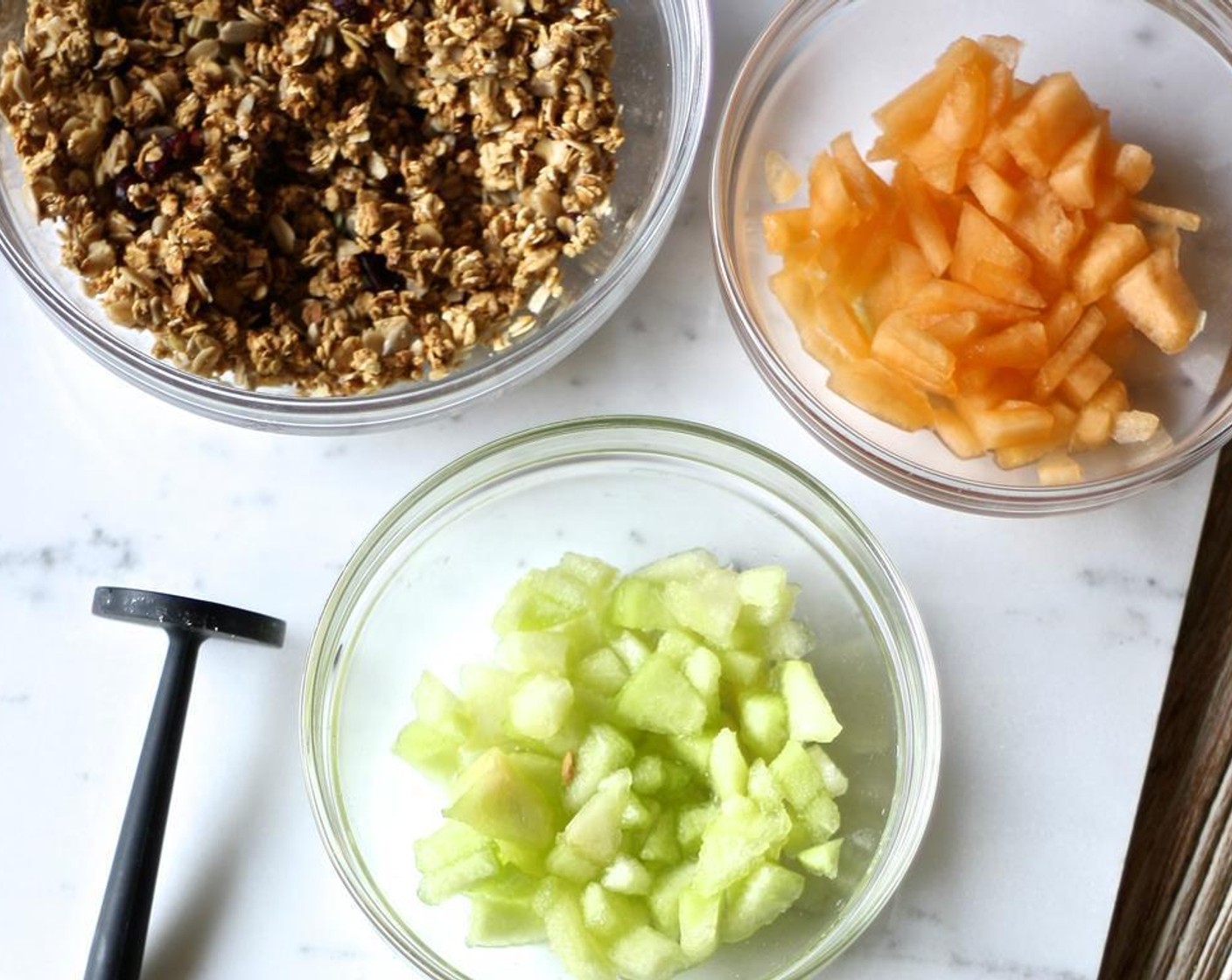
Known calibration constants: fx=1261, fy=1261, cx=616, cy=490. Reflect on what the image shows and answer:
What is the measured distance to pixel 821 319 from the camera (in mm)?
1323

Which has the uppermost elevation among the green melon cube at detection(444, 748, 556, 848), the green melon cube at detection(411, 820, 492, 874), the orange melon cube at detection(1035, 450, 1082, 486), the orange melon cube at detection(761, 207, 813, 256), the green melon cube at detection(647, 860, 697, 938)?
the orange melon cube at detection(761, 207, 813, 256)

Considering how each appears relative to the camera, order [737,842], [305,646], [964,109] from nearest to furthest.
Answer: [737,842] → [964,109] → [305,646]

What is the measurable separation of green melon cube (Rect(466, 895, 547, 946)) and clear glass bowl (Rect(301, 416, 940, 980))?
0.05 meters

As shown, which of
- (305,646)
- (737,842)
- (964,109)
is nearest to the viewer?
(737,842)

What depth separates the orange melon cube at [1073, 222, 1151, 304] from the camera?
1.27 m

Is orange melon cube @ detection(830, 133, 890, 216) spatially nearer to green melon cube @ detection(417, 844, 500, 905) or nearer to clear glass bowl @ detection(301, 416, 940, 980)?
clear glass bowl @ detection(301, 416, 940, 980)

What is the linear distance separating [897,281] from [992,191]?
0.42 ft

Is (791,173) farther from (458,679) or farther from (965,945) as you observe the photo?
(965,945)

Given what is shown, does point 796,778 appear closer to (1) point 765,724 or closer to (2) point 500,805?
(1) point 765,724

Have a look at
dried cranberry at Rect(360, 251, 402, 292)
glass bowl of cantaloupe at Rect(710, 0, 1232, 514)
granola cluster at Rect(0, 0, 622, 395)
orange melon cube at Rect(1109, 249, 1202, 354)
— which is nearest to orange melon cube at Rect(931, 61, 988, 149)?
glass bowl of cantaloupe at Rect(710, 0, 1232, 514)

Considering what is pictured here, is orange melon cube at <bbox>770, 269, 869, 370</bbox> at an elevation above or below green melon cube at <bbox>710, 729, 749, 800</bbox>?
above

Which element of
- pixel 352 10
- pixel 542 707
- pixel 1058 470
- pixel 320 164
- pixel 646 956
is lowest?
pixel 646 956

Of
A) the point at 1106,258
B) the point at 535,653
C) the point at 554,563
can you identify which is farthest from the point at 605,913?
the point at 1106,258

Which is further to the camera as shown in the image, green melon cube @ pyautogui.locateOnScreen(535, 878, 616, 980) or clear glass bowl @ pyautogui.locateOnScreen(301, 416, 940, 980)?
clear glass bowl @ pyautogui.locateOnScreen(301, 416, 940, 980)
